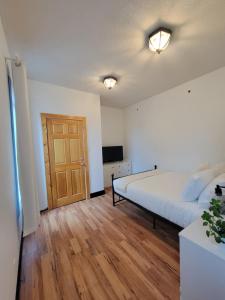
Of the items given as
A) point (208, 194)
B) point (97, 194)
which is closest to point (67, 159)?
point (97, 194)

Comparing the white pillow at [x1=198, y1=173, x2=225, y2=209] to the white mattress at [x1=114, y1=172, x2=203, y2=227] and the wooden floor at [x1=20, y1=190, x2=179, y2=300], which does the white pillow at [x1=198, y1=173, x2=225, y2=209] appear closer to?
the white mattress at [x1=114, y1=172, x2=203, y2=227]

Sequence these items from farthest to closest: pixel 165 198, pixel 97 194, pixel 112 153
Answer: pixel 112 153 → pixel 97 194 → pixel 165 198

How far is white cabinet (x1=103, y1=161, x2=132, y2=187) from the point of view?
4.47m

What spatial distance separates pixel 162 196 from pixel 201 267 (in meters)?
1.00

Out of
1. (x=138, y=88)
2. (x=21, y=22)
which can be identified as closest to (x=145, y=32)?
(x=21, y=22)

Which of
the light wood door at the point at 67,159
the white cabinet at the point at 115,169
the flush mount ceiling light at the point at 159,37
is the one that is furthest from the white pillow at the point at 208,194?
the white cabinet at the point at 115,169

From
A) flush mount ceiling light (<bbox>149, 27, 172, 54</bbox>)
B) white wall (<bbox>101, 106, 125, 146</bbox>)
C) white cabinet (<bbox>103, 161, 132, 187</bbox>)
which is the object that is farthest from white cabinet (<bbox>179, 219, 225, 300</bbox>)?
white wall (<bbox>101, 106, 125, 146</bbox>)

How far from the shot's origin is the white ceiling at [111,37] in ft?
4.70

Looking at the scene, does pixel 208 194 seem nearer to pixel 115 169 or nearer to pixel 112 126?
pixel 115 169

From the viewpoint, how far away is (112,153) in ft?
15.9

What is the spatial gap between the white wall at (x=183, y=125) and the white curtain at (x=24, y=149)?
3.22 metres

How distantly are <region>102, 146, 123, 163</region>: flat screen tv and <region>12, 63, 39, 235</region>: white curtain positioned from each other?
294 centimetres

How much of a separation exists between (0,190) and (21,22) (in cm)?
180

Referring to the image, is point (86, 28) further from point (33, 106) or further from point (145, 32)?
point (33, 106)
